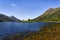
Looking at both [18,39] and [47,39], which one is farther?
[18,39]

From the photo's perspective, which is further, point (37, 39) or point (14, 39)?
point (14, 39)

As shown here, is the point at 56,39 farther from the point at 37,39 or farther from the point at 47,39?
the point at 37,39

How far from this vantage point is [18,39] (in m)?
21.8

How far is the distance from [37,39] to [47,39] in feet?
4.22

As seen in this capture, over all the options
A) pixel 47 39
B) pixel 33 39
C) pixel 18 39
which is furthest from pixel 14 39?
pixel 47 39

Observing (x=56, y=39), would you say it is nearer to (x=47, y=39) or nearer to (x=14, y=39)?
(x=47, y=39)

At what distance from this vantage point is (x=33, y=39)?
1923 centimetres

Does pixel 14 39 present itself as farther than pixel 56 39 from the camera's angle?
Yes

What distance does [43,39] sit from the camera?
18781mm

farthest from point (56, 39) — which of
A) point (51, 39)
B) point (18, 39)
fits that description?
point (18, 39)

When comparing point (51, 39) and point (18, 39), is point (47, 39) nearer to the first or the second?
point (51, 39)

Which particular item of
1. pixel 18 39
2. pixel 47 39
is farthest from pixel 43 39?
pixel 18 39

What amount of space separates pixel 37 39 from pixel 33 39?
2.02 ft

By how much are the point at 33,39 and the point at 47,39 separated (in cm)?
188
